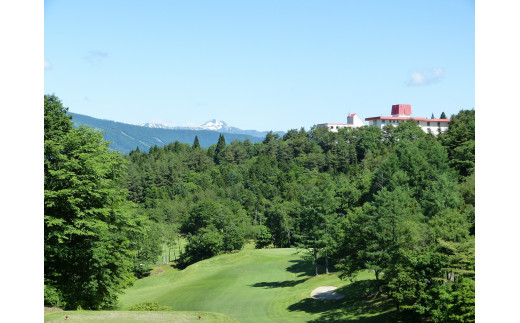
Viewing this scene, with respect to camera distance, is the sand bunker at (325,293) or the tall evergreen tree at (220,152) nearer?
the sand bunker at (325,293)

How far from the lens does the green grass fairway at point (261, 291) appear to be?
3653 cm

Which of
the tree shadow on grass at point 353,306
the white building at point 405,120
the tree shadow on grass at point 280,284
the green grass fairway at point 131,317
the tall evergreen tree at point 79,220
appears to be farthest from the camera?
the white building at point 405,120

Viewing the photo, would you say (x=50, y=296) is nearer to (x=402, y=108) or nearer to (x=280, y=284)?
(x=280, y=284)

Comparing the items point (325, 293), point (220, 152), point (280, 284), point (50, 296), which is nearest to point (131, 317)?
point (50, 296)

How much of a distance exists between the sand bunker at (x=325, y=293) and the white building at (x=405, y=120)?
90.1m

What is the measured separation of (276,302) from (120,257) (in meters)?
19.4

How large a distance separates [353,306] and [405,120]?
106 metres

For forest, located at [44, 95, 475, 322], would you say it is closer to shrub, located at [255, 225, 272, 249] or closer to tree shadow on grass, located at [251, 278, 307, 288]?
shrub, located at [255, 225, 272, 249]

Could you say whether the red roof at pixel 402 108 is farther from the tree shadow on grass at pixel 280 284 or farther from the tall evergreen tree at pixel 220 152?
the tree shadow on grass at pixel 280 284

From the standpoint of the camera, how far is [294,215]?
300 ft

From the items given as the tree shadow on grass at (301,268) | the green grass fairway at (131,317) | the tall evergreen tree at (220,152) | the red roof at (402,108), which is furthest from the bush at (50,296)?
the red roof at (402,108)

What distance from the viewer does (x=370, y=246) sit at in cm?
3409

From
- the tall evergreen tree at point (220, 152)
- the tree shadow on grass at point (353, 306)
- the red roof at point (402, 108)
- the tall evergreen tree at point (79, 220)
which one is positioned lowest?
the tree shadow on grass at point (353, 306)

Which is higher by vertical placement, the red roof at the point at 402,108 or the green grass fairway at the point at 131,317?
the red roof at the point at 402,108
